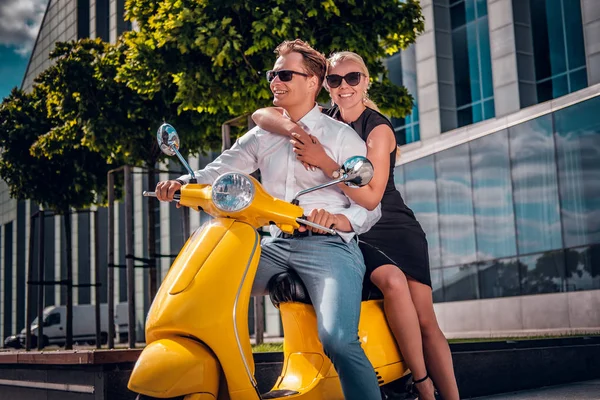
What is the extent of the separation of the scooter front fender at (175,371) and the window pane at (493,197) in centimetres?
1864

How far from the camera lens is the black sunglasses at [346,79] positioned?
3.90 m

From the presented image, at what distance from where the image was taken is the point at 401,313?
11.9 feet

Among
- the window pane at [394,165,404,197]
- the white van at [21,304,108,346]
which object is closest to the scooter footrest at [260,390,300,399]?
the window pane at [394,165,404,197]

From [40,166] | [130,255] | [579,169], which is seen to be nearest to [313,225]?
[130,255]

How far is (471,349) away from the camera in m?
6.50

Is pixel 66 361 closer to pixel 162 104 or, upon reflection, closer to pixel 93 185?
pixel 162 104

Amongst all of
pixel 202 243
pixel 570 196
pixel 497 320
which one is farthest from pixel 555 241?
pixel 202 243

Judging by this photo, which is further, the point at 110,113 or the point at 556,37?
the point at 556,37

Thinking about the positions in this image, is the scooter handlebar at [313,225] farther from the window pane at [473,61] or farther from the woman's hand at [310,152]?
the window pane at [473,61]

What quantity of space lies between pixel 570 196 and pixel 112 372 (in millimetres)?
16344

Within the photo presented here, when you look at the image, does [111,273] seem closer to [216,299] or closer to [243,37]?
[243,37]

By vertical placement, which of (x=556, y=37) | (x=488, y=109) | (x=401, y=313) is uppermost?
(x=556, y=37)

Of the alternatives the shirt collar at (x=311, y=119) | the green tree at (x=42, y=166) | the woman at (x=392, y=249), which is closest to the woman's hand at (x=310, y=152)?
the woman at (x=392, y=249)

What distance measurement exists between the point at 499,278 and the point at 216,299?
1893 centimetres
